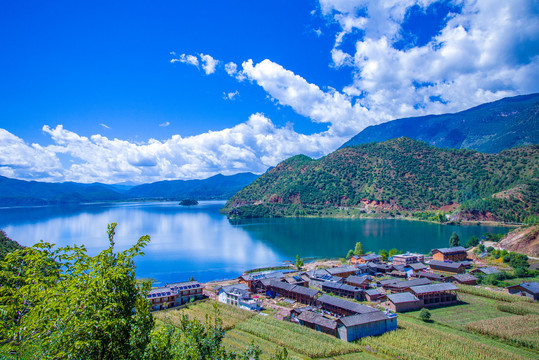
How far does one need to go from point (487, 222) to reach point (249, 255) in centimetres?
6608

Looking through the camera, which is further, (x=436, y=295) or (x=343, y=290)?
(x=343, y=290)

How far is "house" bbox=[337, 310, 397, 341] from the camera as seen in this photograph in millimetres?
20844

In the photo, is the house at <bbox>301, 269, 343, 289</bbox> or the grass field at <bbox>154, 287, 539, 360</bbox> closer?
the grass field at <bbox>154, 287, 539, 360</bbox>

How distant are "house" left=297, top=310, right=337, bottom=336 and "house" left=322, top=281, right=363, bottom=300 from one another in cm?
765

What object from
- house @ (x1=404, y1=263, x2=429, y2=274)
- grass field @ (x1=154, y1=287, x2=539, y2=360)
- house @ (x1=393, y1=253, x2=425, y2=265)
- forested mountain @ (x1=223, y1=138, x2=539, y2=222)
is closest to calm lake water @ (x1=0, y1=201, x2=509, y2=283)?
house @ (x1=393, y1=253, x2=425, y2=265)

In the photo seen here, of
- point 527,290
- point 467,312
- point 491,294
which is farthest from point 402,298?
point 527,290

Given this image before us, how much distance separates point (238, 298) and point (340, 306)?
8.86m

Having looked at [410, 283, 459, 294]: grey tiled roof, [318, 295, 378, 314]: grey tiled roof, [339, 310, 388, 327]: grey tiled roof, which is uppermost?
[410, 283, 459, 294]: grey tiled roof

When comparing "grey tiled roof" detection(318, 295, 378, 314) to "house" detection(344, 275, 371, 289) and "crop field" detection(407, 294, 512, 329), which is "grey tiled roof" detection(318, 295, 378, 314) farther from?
"house" detection(344, 275, 371, 289)

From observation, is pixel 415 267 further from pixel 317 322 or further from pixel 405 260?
pixel 317 322

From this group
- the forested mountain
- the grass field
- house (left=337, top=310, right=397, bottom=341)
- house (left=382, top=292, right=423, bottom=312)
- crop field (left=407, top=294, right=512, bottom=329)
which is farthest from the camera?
the forested mountain

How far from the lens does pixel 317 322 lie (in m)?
22.3

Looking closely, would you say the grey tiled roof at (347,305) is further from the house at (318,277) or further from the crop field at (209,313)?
the house at (318,277)

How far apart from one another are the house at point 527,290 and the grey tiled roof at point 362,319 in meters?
15.7
